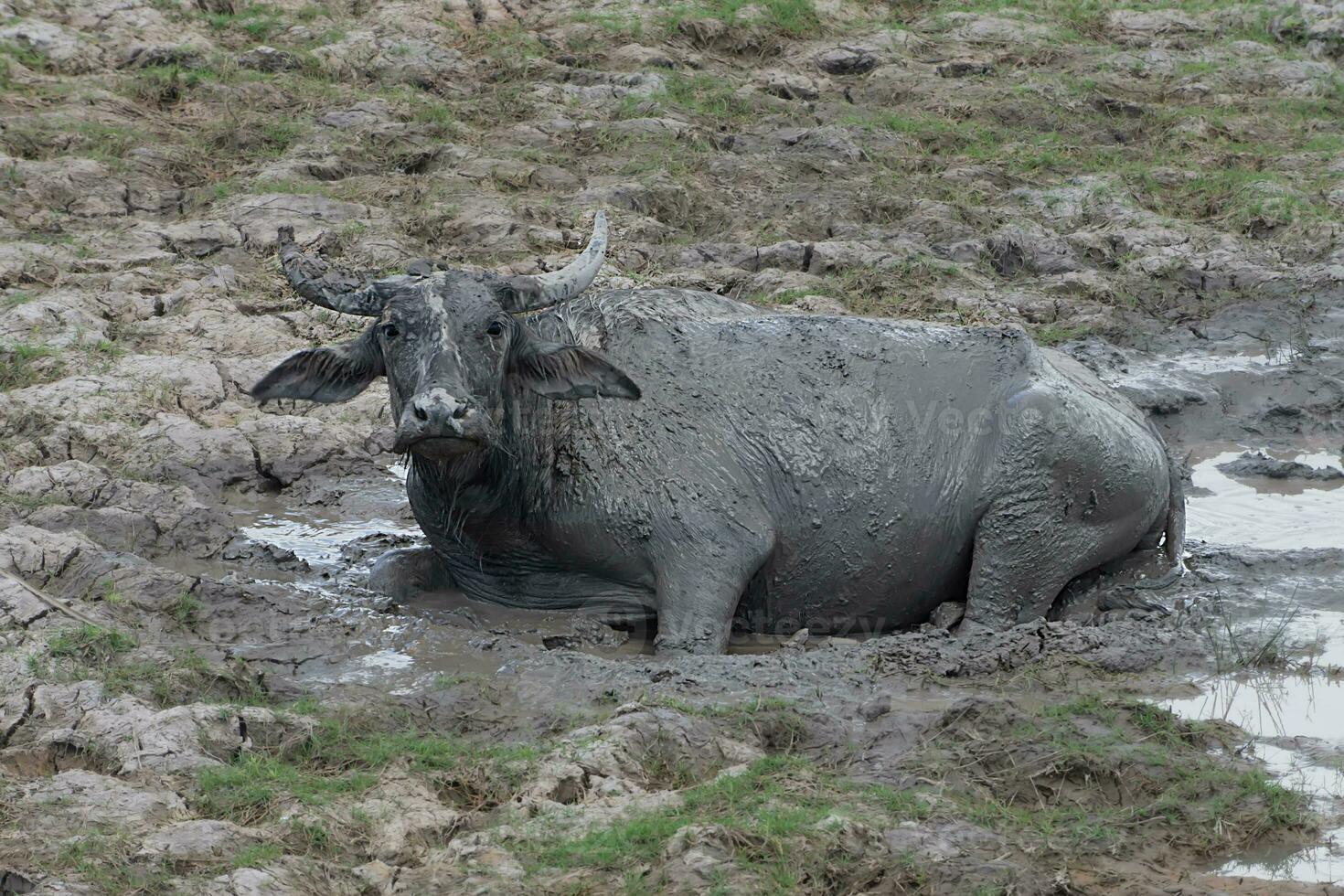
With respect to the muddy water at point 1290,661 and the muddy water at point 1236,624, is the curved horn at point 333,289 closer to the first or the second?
the muddy water at point 1236,624

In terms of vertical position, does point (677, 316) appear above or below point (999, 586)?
above

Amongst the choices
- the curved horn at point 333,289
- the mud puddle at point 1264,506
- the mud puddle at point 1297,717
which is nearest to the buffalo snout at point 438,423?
the curved horn at point 333,289

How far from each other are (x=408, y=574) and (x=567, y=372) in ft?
3.91

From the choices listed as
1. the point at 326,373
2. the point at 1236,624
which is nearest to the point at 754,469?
the point at 326,373

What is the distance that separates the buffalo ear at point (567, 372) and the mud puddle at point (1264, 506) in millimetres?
3151

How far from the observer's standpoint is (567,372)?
638 cm

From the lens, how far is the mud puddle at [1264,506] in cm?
780

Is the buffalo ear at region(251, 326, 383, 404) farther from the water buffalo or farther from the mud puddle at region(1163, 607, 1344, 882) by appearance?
the mud puddle at region(1163, 607, 1344, 882)

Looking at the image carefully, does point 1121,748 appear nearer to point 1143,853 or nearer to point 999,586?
point 1143,853

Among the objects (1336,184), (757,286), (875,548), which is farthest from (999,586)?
(1336,184)

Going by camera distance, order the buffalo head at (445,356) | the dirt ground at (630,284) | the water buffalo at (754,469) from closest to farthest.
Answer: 1. the dirt ground at (630,284)
2. the buffalo head at (445,356)
3. the water buffalo at (754,469)

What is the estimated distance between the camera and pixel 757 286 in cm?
1036

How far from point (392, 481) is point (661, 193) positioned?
3.99 metres

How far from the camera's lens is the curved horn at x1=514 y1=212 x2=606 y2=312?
637cm
